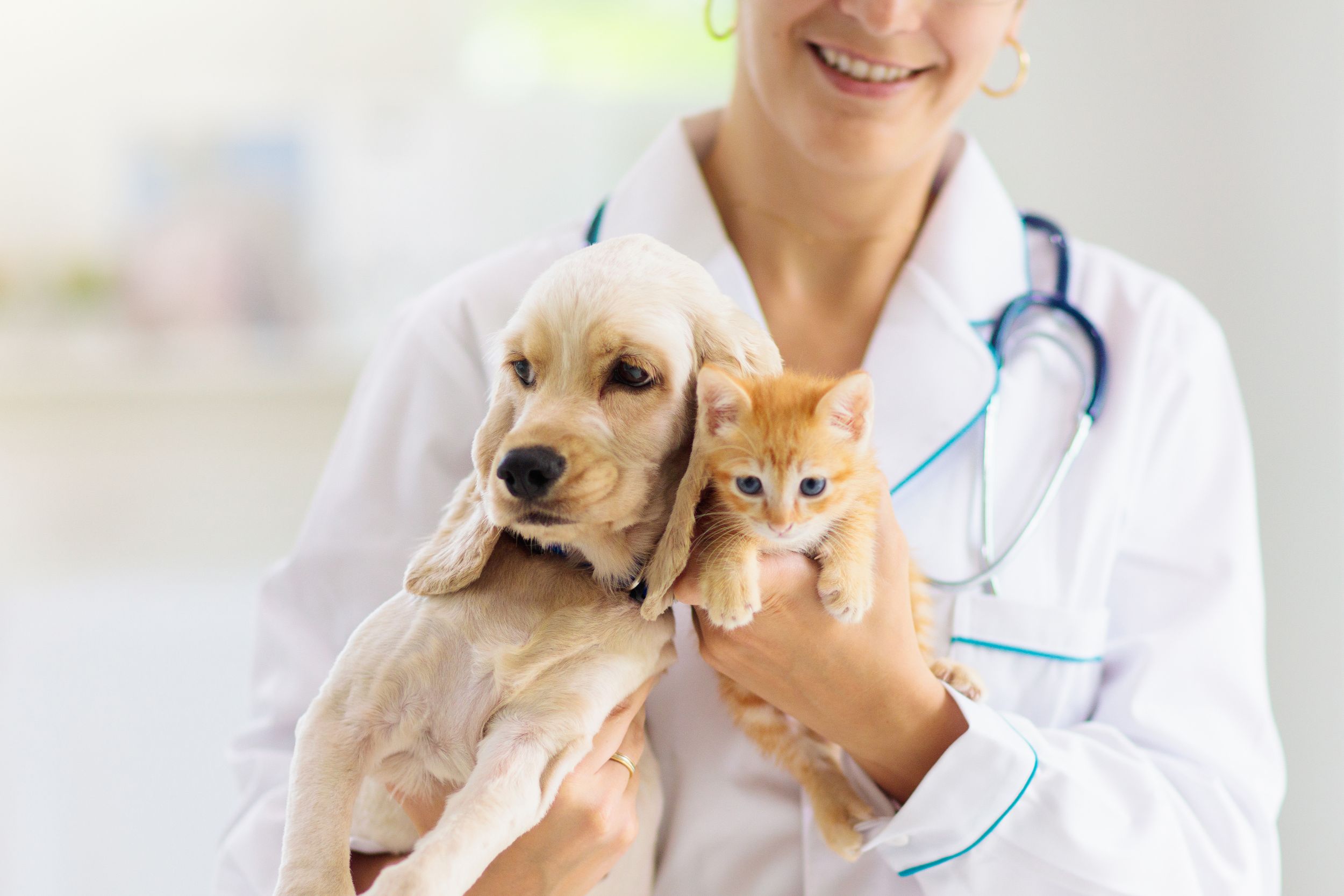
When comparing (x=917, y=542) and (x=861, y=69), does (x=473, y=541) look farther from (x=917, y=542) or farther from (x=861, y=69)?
(x=861, y=69)

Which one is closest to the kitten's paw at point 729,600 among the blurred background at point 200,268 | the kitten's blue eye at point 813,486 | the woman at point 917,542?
the kitten's blue eye at point 813,486

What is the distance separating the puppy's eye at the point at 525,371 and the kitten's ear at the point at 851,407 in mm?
265

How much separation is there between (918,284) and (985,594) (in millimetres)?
500

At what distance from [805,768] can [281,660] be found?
2.71 feet

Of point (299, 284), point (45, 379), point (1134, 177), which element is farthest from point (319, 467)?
point (1134, 177)

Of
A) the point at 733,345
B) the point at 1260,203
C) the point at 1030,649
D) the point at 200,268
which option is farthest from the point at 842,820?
the point at 200,268

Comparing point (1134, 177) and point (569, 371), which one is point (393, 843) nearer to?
point (569, 371)

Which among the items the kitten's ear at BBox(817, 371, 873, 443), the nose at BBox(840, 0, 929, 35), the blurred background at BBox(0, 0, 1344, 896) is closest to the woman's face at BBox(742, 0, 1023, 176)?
the nose at BBox(840, 0, 929, 35)

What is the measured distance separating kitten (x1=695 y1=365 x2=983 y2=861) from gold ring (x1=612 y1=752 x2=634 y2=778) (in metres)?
0.29

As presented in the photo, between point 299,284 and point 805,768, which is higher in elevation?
point 805,768

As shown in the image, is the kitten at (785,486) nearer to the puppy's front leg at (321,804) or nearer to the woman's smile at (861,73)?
the puppy's front leg at (321,804)

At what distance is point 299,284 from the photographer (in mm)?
3836

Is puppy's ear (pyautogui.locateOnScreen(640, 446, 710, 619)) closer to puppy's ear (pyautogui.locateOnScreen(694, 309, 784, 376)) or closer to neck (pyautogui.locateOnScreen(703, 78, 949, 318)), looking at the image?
puppy's ear (pyautogui.locateOnScreen(694, 309, 784, 376))

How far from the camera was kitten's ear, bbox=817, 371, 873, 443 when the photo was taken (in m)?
0.96
